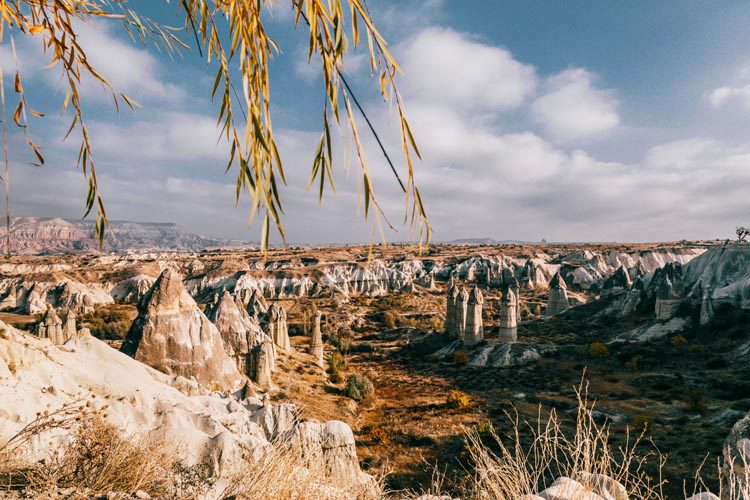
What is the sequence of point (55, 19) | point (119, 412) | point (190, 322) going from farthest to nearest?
point (190, 322) < point (119, 412) < point (55, 19)

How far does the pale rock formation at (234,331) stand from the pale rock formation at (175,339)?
428cm

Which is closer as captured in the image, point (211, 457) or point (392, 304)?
point (211, 457)

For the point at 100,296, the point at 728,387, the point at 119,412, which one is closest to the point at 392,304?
the point at 728,387

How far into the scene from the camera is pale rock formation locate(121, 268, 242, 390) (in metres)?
17.8

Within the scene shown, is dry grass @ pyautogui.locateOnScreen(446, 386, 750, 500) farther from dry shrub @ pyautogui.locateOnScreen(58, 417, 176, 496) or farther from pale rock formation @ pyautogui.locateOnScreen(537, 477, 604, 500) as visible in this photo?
dry shrub @ pyautogui.locateOnScreen(58, 417, 176, 496)

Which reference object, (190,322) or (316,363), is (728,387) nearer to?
(316,363)

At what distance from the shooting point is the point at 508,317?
32938 mm

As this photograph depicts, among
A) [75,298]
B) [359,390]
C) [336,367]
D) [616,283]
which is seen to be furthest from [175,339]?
[616,283]

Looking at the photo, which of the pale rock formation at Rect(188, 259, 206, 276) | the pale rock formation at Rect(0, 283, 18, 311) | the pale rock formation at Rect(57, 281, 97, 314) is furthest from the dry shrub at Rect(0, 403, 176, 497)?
the pale rock formation at Rect(188, 259, 206, 276)

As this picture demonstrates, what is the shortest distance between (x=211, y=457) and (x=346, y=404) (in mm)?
17203

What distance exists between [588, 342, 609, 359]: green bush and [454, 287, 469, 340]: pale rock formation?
10.7m

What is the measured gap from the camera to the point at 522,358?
100 ft

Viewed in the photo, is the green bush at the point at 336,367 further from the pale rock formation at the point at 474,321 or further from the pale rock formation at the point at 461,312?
the pale rock formation at the point at 474,321

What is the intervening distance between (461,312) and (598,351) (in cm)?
1184
